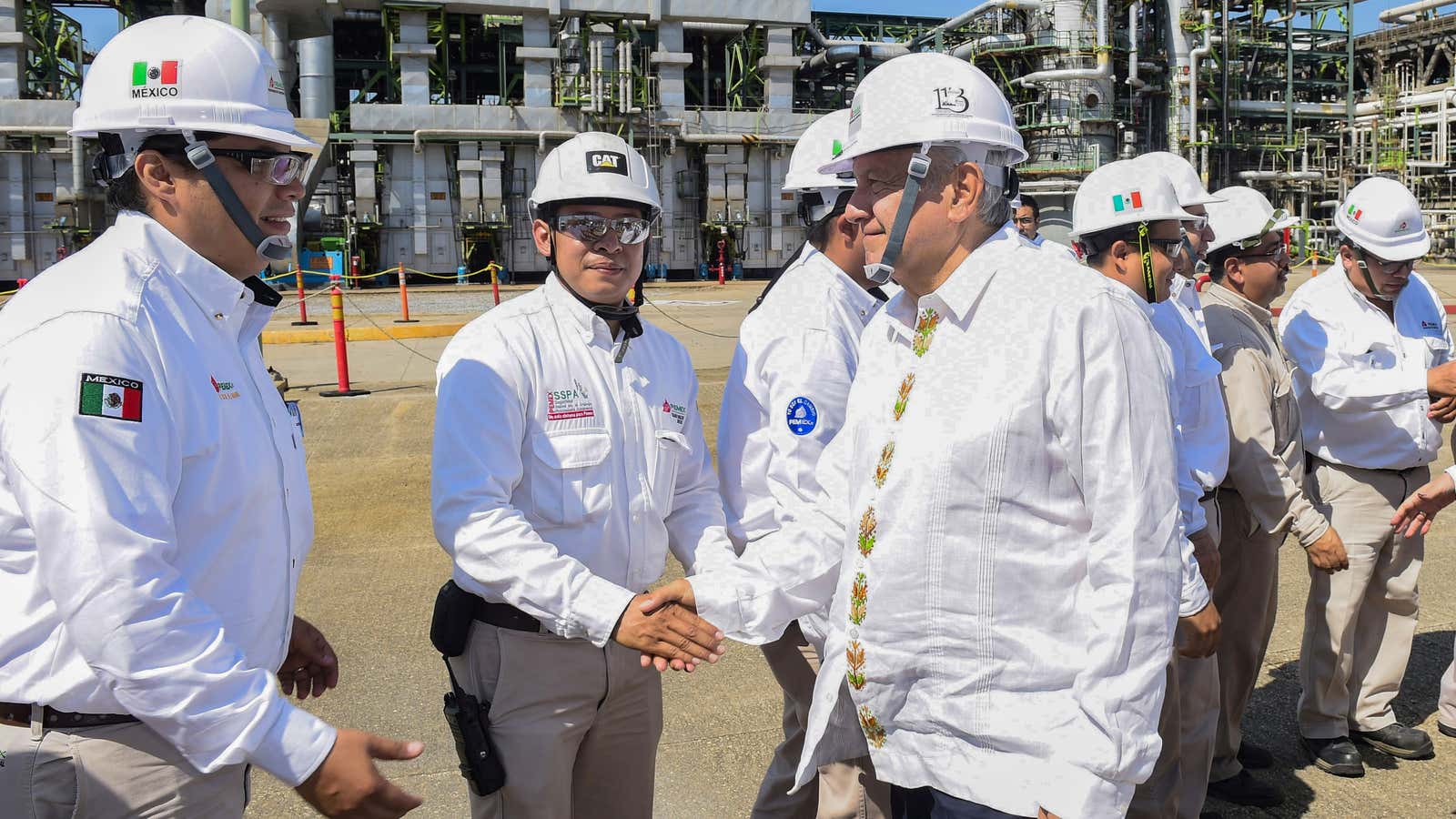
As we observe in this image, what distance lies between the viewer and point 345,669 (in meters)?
4.90

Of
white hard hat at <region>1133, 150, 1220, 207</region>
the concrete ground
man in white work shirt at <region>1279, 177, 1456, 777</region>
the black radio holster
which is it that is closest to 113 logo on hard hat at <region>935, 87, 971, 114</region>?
the black radio holster

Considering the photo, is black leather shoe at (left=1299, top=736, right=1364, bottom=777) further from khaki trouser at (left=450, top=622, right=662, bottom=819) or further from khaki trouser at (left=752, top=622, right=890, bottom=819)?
khaki trouser at (left=450, top=622, right=662, bottom=819)

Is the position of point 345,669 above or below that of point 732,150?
below

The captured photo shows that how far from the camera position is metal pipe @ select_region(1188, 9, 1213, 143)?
39812 millimetres

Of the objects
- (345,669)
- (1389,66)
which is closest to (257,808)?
(345,669)

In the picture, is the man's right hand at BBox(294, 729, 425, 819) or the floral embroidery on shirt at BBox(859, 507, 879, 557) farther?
the floral embroidery on shirt at BBox(859, 507, 879, 557)

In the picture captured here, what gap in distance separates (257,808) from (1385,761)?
4.09 meters

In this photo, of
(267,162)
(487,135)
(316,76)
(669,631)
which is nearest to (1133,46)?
(487,135)

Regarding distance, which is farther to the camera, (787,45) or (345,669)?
(787,45)

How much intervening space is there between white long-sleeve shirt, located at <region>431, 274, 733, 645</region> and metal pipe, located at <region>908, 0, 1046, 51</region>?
39.1 meters

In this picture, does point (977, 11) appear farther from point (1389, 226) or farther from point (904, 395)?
point (904, 395)

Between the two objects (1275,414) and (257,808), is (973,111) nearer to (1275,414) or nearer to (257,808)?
(1275,414)

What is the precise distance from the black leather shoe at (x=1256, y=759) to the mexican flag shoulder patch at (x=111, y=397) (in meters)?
3.92

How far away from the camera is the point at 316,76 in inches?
1298
